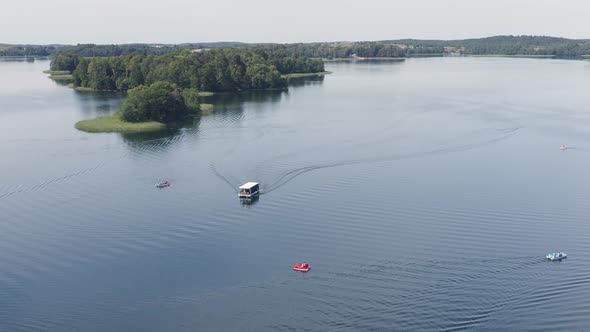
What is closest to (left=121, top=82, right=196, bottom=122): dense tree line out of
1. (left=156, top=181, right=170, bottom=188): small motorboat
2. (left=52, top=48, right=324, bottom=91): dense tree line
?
(left=52, top=48, right=324, bottom=91): dense tree line

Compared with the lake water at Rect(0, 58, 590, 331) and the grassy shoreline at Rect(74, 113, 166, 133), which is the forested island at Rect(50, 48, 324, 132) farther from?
the lake water at Rect(0, 58, 590, 331)

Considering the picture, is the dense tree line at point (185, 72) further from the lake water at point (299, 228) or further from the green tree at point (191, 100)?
the lake water at point (299, 228)

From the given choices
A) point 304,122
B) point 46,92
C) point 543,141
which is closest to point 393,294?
point 543,141

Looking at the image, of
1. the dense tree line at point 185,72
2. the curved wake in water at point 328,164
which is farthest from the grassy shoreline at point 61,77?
the curved wake in water at point 328,164

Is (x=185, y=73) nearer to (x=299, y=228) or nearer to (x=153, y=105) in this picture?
(x=153, y=105)

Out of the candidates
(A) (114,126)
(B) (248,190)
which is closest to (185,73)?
(A) (114,126)

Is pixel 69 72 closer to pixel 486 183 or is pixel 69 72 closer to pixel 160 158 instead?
pixel 160 158

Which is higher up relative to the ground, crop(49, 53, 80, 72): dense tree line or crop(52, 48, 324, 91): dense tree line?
crop(49, 53, 80, 72): dense tree line
